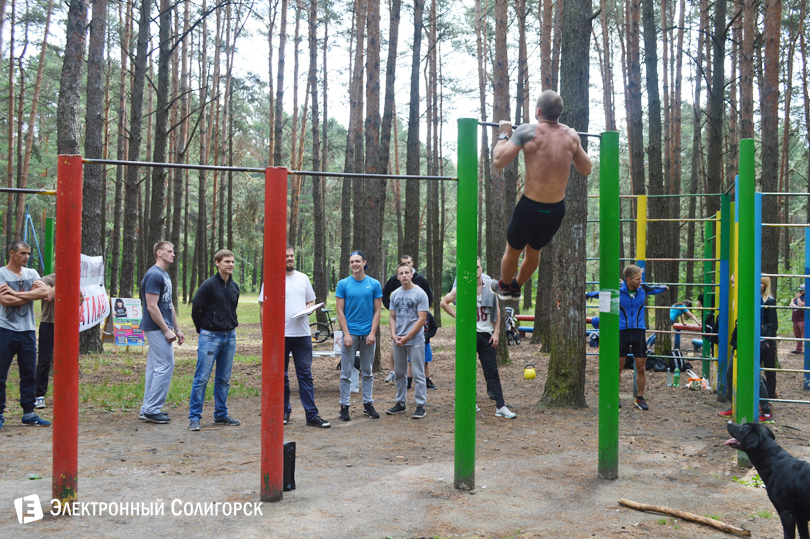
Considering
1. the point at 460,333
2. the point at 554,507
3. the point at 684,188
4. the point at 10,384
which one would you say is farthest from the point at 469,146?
the point at 684,188

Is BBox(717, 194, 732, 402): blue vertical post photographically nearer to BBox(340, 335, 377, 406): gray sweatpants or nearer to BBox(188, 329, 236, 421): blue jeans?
BBox(340, 335, 377, 406): gray sweatpants

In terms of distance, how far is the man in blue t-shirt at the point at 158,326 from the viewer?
636 centimetres

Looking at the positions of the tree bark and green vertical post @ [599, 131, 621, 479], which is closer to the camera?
green vertical post @ [599, 131, 621, 479]

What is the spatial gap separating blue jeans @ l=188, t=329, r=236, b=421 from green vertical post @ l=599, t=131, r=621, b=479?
3.95m

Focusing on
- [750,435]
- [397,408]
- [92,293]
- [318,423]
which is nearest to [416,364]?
[397,408]

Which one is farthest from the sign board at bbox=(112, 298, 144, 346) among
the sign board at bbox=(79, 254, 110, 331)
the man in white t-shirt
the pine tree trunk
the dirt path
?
the man in white t-shirt

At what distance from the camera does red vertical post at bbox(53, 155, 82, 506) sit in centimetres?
390

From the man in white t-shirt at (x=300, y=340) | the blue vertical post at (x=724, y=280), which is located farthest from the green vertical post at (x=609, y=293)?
the blue vertical post at (x=724, y=280)

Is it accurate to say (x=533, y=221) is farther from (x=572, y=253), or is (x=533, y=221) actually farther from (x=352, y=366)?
(x=352, y=366)

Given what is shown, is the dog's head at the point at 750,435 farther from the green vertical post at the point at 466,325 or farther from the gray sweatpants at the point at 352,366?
the gray sweatpants at the point at 352,366

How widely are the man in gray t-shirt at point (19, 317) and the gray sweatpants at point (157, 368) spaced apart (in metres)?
1.15

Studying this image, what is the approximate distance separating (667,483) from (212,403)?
228 inches

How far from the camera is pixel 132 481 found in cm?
454

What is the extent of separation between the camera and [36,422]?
6453 millimetres
